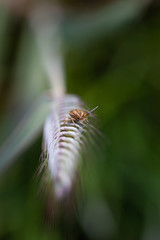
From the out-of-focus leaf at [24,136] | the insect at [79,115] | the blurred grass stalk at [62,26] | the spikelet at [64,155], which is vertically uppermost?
the blurred grass stalk at [62,26]

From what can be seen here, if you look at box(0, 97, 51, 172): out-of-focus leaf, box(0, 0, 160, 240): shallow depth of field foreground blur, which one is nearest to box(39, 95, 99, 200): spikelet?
box(0, 97, 51, 172): out-of-focus leaf

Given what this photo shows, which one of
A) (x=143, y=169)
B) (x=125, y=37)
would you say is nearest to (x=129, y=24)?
(x=125, y=37)

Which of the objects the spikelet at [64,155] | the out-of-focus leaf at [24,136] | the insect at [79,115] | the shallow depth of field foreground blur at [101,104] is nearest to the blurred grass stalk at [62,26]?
the shallow depth of field foreground blur at [101,104]

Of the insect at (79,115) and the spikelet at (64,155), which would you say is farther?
the insect at (79,115)

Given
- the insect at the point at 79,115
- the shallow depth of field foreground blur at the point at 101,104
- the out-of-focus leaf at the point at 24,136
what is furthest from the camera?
the shallow depth of field foreground blur at the point at 101,104

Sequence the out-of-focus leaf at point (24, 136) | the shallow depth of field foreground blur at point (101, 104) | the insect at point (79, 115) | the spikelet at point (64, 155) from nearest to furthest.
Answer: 1. the spikelet at point (64, 155)
2. the insect at point (79, 115)
3. the out-of-focus leaf at point (24, 136)
4. the shallow depth of field foreground blur at point (101, 104)

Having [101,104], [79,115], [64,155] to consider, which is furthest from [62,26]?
[64,155]

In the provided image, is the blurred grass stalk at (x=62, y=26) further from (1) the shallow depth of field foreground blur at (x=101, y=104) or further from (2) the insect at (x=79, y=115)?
(2) the insect at (x=79, y=115)

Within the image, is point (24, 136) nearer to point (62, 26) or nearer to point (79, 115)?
point (79, 115)

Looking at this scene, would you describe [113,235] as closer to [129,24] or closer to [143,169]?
[143,169]
